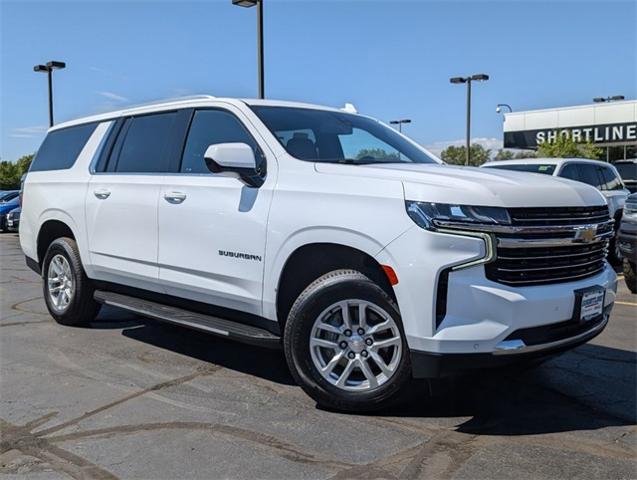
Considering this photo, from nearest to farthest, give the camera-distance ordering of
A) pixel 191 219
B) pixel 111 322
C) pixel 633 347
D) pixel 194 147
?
1. pixel 191 219
2. pixel 194 147
3. pixel 633 347
4. pixel 111 322

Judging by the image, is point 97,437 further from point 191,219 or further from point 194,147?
point 194,147

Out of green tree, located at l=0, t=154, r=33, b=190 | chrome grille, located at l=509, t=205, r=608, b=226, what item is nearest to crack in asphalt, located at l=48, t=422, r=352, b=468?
chrome grille, located at l=509, t=205, r=608, b=226

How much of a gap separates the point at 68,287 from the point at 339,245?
11.7 ft

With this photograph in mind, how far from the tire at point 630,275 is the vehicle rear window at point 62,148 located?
6169 mm

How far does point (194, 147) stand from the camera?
16.3 feet

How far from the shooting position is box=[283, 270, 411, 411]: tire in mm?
3684

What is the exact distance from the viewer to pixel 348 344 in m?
3.86

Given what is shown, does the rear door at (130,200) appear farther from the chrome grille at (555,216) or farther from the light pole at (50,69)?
the light pole at (50,69)

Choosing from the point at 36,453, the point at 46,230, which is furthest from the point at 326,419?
the point at 46,230

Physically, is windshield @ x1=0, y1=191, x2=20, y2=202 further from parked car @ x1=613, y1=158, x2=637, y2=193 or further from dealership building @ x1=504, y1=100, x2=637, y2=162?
dealership building @ x1=504, y1=100, x2=637, y2=162

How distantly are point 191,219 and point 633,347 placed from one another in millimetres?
3834

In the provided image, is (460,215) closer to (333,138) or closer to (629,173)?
(333,138)

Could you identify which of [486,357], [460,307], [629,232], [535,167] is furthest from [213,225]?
[535,167]

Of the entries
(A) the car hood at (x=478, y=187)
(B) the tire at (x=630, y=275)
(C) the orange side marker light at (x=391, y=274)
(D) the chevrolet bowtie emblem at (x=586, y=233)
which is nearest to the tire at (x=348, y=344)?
(C) the orange side marker light at (x=391, y=274)
